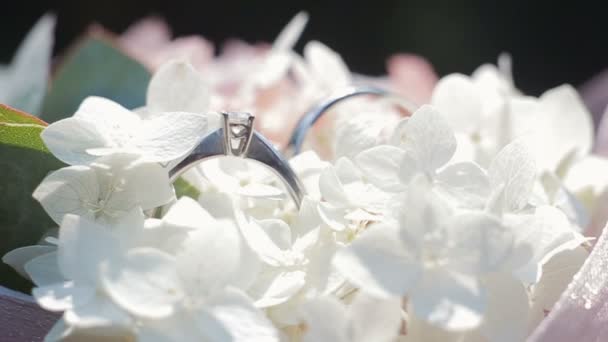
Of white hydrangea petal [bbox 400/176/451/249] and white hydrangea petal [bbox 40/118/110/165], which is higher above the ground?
white hydrangea petal [bbox 40/118/110/165]

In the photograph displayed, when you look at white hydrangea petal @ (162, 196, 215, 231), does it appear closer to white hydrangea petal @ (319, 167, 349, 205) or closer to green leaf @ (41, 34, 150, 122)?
white hydrangea petal @ (319, 167, 349, 205)

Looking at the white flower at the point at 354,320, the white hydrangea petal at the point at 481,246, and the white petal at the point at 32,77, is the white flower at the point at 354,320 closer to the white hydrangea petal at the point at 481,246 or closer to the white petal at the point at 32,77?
the white hydrangea petal at the point at 481,246

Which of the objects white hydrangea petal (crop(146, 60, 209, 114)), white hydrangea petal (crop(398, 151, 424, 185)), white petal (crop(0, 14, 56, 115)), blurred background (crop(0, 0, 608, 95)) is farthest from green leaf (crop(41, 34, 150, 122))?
blurred background (crop(0, 0, 608, 95))

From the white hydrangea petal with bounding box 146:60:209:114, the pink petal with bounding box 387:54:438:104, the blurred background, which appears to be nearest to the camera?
the white hydrangea petal with bounding box 146:60:209:114

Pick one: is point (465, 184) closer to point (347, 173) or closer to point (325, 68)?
point (347, 173)

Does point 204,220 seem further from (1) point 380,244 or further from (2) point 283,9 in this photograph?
(2) point 283,9

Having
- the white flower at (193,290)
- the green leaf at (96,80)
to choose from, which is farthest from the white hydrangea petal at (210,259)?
the green leaf at (96,80)

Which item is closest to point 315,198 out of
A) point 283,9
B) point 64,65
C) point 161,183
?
point 161,183
